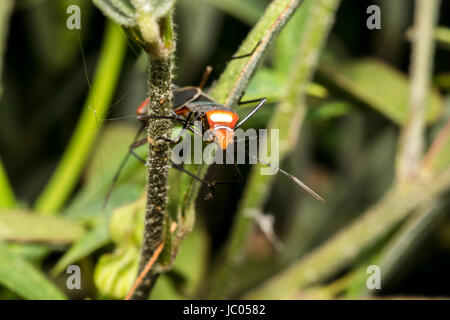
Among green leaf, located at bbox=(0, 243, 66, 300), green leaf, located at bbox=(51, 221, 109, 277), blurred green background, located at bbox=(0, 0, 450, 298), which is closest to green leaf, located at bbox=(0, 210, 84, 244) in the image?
green leaf, located at bbox=(51, 221, 109, 277)

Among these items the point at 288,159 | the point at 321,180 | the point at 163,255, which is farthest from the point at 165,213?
the point at 321,180

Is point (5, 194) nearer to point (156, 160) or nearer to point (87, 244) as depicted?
point (87, 244)

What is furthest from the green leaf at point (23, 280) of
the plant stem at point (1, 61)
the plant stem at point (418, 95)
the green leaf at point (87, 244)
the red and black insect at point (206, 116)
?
the plant stem at point (418, 95)

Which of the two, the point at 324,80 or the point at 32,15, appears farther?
the point at 32,15

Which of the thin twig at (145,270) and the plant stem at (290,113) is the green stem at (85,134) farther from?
the thin twig at (145,270)

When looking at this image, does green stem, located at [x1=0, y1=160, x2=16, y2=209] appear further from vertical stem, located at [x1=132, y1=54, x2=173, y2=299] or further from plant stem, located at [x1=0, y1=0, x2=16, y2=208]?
vertical stem, located at [x1=132, y1=54, x2=173, y2=299]

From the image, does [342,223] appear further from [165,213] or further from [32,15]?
[32,15]

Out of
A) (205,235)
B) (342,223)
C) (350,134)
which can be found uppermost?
(350,134)
